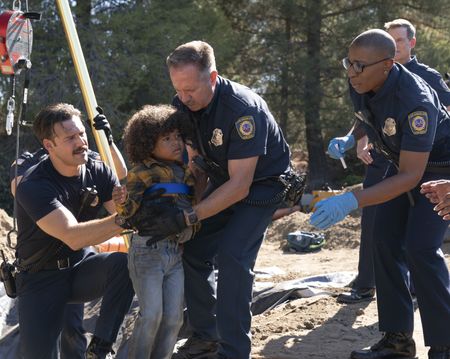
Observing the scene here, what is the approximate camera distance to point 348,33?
19.0 m

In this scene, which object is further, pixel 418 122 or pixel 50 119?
pixel 50 119

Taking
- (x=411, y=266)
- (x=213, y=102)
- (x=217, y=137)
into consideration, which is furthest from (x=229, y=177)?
(x=411, y=266)

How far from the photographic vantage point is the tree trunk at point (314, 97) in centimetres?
1927

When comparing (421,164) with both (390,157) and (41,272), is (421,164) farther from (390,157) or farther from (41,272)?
(41,272)

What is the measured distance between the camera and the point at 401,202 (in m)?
4.48

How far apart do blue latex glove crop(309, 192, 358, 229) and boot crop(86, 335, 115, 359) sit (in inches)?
52.4

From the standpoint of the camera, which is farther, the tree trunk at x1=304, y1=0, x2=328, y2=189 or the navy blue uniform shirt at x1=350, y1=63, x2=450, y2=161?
the tree trunk at x1=304, y1=0, x2=328, y2=189

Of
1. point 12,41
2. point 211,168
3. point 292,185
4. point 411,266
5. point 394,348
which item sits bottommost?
point 394,348

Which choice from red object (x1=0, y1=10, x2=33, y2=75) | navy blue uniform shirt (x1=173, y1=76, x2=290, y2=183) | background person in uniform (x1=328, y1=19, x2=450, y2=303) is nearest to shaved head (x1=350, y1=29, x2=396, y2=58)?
navy blue uniform shirt (x1=173, y1=76, x2=290, y2=183)

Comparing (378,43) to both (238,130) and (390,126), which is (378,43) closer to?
(390,126)

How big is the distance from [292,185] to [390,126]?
636 mm

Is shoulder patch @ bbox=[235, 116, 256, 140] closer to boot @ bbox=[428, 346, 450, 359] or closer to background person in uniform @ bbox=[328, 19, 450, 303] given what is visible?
boot @ bbox=[428, 346, 450, 359]

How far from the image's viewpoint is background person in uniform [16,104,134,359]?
13.8 feet

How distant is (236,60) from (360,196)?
641 inches
